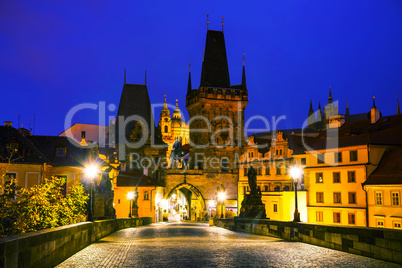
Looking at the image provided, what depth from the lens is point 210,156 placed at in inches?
3150

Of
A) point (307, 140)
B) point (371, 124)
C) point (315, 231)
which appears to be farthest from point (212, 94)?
point (315, 231)

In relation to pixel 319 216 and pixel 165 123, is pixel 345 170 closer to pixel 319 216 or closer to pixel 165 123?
pixel 319 216

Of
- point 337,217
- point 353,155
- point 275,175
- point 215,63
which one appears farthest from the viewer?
point 215,63

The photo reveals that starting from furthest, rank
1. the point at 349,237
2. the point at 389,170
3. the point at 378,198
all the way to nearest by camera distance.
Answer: the point at 378,198
the point at 389,170
the point at 349,237

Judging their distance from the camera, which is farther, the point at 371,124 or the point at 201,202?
the point at 201,202

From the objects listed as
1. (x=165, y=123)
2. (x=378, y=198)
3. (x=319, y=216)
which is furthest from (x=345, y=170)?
(x=165, y=123)

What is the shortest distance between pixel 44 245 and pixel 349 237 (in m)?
8.56

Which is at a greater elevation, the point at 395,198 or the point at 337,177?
the point at 337,177

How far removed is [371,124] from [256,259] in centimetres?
4530

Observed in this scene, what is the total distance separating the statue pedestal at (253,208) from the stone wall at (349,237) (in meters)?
6.88

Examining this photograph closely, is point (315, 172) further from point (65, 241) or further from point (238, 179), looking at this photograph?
point (65, 241)

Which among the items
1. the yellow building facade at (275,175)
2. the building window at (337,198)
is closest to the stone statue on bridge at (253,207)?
the building window at (337,198)

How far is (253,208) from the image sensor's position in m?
30.5

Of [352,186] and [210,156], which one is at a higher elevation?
[210,156]
